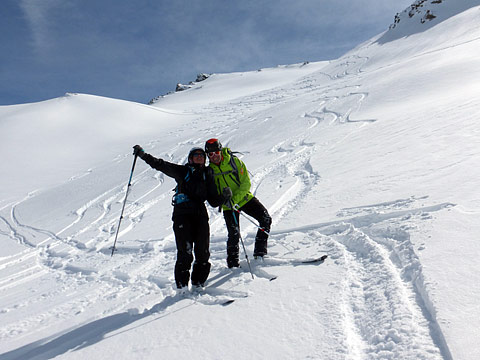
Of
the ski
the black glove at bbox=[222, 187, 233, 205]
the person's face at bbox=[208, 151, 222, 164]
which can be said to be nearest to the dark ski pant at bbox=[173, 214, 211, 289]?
the black glove at bbox=[222, 187, 233, 205]

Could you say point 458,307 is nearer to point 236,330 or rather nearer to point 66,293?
point 236,330

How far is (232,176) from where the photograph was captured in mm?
4551

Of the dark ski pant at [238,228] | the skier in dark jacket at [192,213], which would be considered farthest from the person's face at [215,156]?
the dark ski pant at [238,228]

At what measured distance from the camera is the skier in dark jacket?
401cm

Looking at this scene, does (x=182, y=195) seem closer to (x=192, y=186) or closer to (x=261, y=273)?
(x=192, y=186)

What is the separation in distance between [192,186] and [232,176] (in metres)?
0.65

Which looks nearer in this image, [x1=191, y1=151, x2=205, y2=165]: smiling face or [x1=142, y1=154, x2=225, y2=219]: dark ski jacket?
[x1=142, y1=154, x2=225, y2=219]: dark ski jacket

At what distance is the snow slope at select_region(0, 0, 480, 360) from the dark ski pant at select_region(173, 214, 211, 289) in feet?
0.77

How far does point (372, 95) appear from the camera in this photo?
17.0 m

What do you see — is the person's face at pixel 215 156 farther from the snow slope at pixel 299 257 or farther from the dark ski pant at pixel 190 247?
the snow slope at pixel 299 257

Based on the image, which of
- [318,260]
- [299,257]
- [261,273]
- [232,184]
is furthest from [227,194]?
[318,260]

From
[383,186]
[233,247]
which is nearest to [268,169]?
[383,186]

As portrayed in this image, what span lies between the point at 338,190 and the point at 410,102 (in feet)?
30.5

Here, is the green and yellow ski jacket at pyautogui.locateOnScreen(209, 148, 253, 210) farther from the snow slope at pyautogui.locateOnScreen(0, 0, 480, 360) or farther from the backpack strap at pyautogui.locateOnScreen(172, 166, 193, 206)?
the snow slope at pyautogui.locateOnScreen(0, 0, 480, 360)
